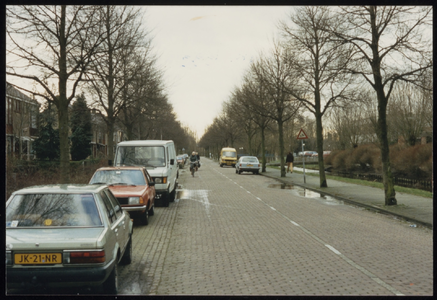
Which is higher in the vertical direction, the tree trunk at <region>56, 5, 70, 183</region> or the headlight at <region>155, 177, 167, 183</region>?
the tree trunk at <region>56, 5, 70, 183</region>

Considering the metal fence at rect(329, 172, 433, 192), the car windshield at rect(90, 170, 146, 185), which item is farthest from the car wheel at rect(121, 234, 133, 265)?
the metal fence at rect(329, 172, 433, 192)

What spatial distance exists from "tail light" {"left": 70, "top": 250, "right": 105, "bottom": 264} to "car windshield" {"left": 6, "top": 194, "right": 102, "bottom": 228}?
1.81 ft

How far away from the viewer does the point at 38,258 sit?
4836mm

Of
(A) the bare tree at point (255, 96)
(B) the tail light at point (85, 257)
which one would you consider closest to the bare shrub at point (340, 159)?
(A) the bare tree at point (255, 96)

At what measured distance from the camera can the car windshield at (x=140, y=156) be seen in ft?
52.5

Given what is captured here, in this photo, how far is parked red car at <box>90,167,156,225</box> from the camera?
10875mm

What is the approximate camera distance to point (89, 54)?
44.4ft

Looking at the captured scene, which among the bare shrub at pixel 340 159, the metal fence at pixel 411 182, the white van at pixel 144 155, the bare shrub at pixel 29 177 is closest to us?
the bare shrub at pixel 29 177

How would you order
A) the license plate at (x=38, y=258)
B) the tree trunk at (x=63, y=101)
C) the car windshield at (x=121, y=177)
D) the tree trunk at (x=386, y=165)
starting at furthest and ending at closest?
the tree trunk at (x=386, y=165) < the tree trunk at (x=63, y=101) < the car windshield at (x=121, y=177) < the license plate at (x=38, y=258)

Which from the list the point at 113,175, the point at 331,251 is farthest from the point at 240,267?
the point at 113,175

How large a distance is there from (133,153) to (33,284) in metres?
11.4

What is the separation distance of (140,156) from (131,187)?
14.7ft

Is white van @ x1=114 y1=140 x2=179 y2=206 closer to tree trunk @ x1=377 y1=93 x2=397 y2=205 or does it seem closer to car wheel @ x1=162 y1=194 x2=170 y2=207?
car wheel @ x1=162 y1=194 x2=170 y2=207

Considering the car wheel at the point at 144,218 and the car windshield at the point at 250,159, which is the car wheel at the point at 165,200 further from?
the car windshield at the point at 250,159
